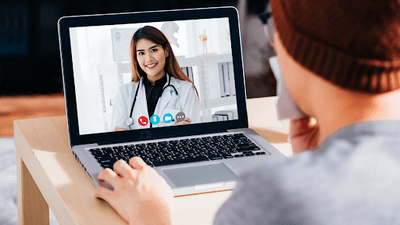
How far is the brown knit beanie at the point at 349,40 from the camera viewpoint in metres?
0.36

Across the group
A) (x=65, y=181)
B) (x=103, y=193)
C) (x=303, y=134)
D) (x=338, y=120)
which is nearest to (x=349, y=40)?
(x=338, y=120)

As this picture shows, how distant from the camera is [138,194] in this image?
2.11 ft

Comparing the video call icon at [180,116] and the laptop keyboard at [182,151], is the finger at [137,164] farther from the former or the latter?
the video call icon at [180,116]

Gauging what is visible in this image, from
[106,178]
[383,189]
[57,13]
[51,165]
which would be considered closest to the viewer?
[383,189]

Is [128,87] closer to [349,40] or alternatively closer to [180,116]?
[180,116]

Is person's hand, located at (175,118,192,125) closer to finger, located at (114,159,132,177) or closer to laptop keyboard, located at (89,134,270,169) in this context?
laptop keyboard, located at (89,134,270,169)

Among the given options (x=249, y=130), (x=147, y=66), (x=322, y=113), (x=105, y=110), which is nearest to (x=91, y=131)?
(x=105, y=110)

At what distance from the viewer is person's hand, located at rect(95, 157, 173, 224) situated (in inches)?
24.4

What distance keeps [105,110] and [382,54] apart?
0.69 m

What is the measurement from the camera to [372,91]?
1.28 feet

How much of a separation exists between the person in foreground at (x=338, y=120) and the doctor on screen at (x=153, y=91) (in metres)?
0.55

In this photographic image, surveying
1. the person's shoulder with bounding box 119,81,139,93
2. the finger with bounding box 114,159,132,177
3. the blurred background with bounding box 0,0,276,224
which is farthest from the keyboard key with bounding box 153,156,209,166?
the blurred background with bounding box 0,0,276,224

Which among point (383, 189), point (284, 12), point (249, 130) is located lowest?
point (249, 130)

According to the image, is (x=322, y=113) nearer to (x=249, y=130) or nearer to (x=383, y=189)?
(x=383, y=189)
